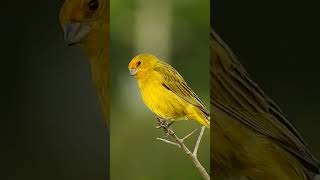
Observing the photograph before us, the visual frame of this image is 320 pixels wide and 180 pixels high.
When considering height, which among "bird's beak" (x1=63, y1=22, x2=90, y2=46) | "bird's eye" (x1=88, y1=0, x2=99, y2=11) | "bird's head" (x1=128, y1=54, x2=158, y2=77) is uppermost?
"bird's eye" (x1=88, y1=0, x2=99, y2=11)

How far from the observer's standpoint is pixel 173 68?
5.99ft

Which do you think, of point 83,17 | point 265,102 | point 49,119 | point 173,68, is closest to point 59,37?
point 83,17

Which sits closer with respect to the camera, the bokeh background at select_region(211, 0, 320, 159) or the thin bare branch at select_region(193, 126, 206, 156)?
the bokeh background at select_region(211, 0, 320, 159)

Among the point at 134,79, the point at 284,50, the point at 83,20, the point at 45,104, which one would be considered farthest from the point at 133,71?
the point at 284,50

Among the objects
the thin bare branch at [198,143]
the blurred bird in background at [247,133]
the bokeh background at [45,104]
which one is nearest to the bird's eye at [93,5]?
the bokeh background at [45,104]

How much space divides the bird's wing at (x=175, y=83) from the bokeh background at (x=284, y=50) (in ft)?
0.72

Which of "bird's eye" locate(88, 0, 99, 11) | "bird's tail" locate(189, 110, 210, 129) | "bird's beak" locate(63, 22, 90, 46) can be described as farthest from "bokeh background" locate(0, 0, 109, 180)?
"bird's tail" locate(189, 110, 210, 129)

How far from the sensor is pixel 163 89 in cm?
185

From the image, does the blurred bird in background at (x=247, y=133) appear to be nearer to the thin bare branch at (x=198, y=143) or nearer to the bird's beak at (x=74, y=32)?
the thin bare branch at (x=198, y=143)

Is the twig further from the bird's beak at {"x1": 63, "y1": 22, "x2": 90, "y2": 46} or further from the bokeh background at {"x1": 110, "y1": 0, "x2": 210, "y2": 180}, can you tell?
the bird's beak at {"x1": 63, "y1": 22, "x2": 90, "y2": 46}

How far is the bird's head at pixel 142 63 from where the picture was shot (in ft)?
6.06

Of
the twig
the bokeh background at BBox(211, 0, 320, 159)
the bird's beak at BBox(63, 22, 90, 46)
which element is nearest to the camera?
the bokeh background at BBox(211, 0, 320, 159)

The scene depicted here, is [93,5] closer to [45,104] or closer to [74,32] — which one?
[74,32]

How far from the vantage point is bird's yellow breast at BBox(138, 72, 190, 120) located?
1840 millimetres
